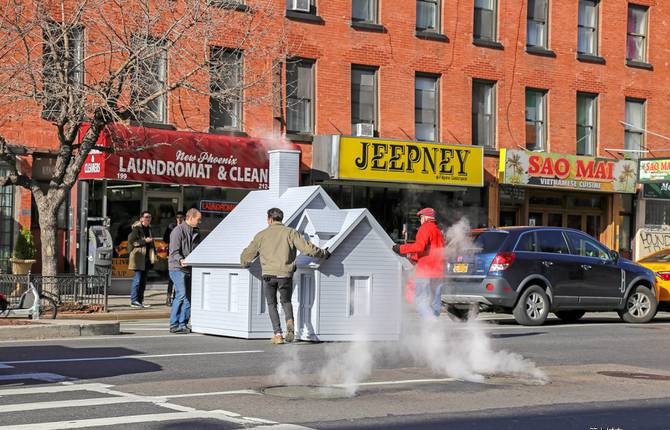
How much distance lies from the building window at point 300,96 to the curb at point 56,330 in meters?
14.1

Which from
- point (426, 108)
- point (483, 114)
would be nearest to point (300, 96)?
point (426, 108)

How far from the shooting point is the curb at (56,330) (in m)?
14.8

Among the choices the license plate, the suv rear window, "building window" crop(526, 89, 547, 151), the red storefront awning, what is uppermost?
"building window" crop(526, 89, 547, 151)

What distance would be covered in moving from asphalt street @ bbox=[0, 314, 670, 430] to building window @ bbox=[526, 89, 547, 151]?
19.4m

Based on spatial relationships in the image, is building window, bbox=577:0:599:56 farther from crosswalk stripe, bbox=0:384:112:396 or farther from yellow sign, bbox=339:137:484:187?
crosswalk stripe, bbox=0:384:112:396

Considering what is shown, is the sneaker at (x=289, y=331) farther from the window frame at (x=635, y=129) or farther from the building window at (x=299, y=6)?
the window frame at (x=635, y=129)

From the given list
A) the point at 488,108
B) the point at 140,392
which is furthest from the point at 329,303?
the point at 488,108

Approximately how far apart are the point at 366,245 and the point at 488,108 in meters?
19.1

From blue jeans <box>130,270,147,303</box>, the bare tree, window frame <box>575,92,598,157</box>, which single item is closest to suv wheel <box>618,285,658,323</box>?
the bare tree

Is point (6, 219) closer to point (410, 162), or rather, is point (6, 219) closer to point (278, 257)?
point (410, 162)

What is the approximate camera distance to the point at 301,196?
15.8 metres

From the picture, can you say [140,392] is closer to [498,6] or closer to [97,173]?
[97,173]

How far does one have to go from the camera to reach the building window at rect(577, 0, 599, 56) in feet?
118

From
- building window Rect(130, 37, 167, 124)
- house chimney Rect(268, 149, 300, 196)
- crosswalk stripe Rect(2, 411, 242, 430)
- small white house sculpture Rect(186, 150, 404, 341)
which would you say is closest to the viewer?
crosswalk stripe Rect(2, 411, 242, 430)
